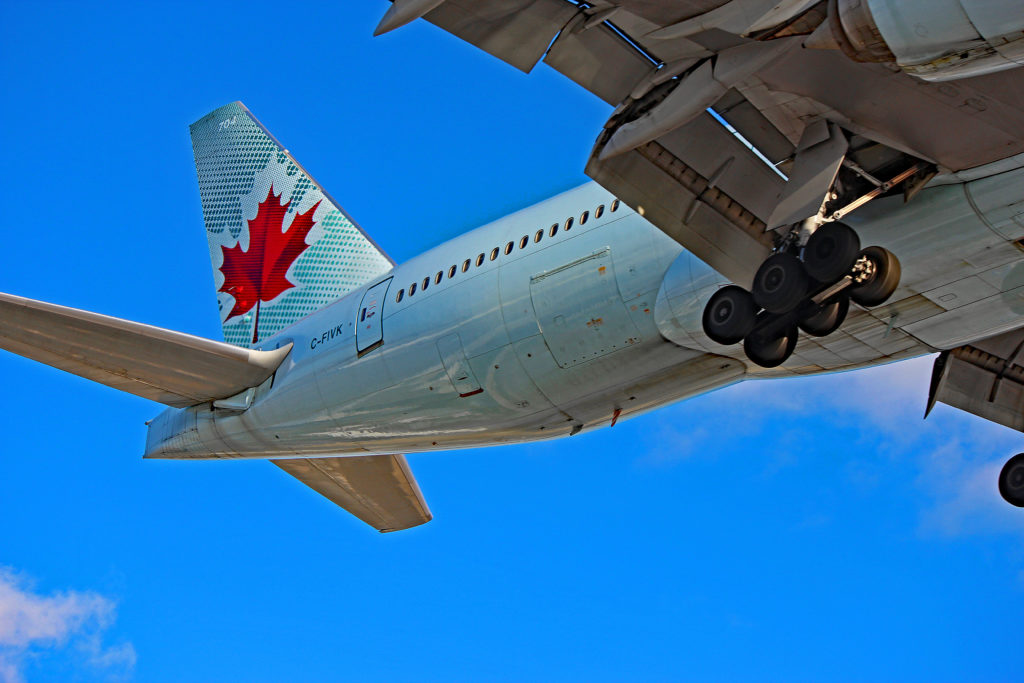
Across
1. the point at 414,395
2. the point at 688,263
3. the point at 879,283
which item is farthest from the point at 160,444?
the point at 879,283

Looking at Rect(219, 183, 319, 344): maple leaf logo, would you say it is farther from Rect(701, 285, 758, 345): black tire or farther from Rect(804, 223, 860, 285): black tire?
Rect(804, 223, 860, 285): black tire

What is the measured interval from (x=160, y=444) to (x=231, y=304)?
3594 mm

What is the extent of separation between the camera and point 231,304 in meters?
23.8

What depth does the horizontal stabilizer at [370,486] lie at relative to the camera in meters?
22.4

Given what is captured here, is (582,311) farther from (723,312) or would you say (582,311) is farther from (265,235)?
(265,235)

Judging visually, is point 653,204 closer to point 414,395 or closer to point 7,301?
point 414,395

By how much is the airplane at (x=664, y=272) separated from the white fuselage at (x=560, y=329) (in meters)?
0.04

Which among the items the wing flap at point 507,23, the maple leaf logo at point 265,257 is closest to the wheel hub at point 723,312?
the wing flap at point 507,23

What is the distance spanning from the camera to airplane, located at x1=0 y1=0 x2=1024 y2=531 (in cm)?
1329

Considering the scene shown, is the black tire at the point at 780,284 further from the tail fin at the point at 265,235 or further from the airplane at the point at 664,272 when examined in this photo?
the tail fin at the point at 265,235

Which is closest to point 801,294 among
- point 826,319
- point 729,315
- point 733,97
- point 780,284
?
point 780,284

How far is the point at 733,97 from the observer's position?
1455 cm

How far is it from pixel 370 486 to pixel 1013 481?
11132mm

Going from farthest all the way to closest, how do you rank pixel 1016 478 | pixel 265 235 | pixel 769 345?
pixel 265 235, pixel 1016 478, pixel 769 345
